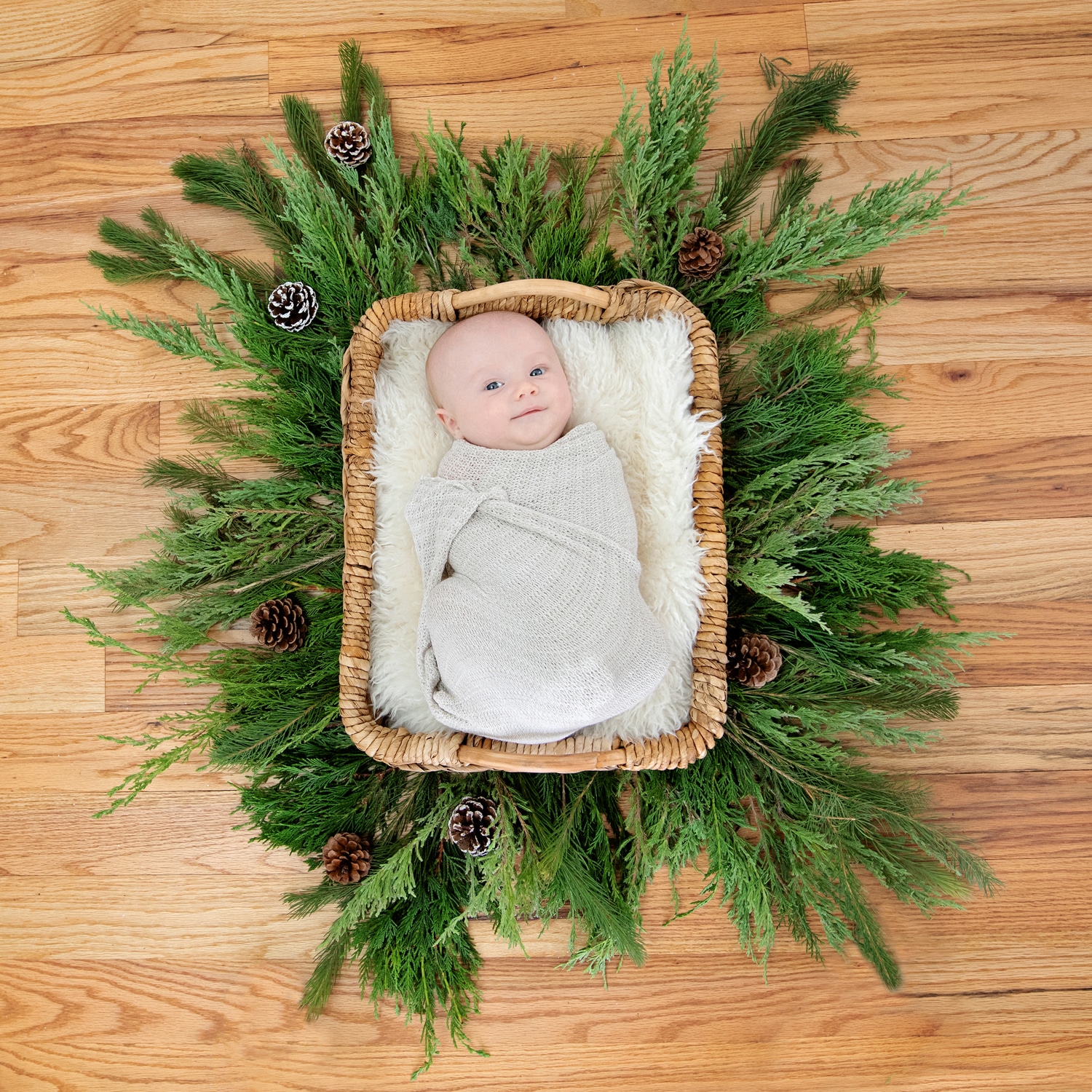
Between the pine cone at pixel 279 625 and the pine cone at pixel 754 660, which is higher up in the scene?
the pine cone at pixel 279 625

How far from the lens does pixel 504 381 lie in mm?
1423

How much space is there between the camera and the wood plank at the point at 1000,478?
5.27 feet

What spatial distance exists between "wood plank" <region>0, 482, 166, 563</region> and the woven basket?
50cm

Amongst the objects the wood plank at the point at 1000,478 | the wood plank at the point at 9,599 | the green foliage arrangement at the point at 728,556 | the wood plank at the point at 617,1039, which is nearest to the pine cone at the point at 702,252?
the green foliage arrangement at the point at 728,556

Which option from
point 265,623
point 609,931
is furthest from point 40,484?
point 609,931

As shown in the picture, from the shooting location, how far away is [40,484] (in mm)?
1679

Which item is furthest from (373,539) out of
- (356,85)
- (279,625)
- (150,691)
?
(356,85)

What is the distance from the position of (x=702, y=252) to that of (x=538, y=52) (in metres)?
0.61

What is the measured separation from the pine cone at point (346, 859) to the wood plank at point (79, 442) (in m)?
0.85

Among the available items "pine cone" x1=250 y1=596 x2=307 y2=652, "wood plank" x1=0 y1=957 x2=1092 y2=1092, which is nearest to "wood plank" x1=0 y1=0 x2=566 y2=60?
"pine cone" x1=250 y1=596 x2=307 y2=652

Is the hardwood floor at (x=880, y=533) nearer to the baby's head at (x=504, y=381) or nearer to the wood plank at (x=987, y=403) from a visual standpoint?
the wood plank at (x=987, y=403)

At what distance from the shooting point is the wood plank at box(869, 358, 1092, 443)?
63.8 inches

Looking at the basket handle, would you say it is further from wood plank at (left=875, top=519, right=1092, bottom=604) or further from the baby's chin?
wood plank at (left=875, top=519, right=1092, bottom=604)

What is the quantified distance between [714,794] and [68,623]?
52.7 inches
